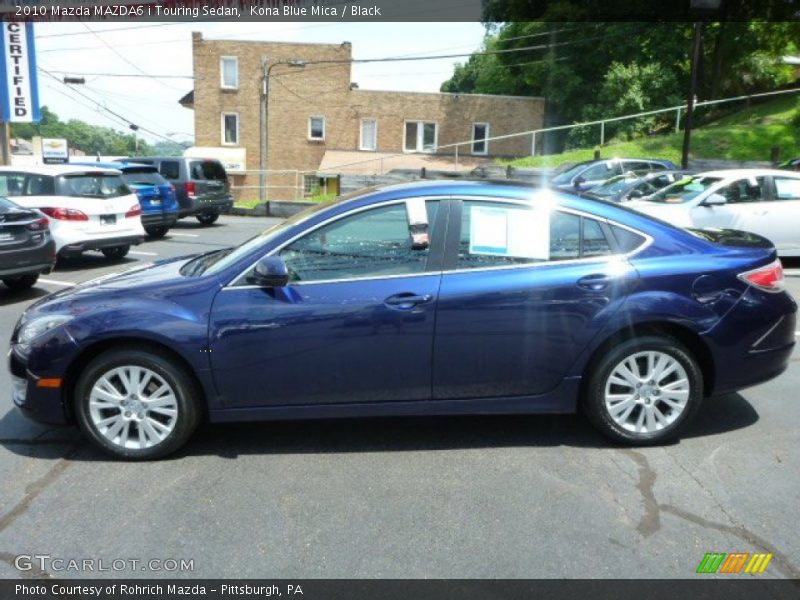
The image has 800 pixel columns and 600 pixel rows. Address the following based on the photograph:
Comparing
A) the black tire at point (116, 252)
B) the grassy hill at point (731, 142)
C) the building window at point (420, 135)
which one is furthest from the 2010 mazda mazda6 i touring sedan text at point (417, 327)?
the building window at point (420, 135)

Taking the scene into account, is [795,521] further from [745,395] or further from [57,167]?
[57,167]

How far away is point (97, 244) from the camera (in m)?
11.1

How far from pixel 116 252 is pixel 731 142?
68.6 ft

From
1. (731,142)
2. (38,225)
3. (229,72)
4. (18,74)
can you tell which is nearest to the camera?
(38,225)

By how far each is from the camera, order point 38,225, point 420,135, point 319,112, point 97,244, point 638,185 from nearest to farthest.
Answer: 1. point 38,225
2. point 97,244
3. point 638,185
4. point 420,135
5. point 319,112

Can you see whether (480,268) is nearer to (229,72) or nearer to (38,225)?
(38,225)

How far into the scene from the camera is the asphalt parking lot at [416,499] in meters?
3.15

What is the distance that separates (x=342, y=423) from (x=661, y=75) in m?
29.2

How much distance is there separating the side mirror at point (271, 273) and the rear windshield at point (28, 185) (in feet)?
27.8

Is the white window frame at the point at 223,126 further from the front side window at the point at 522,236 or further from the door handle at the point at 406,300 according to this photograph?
the door handle at the point at 406,300

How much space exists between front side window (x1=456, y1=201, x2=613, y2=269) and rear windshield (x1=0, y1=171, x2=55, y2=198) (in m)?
9.06

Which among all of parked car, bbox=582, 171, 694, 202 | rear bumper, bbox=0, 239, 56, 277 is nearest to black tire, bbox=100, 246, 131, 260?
rear bumper, bbox=0, 239, 56, 277

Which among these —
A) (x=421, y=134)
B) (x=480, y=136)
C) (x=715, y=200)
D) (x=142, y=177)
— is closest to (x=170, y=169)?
(x=142, y=177)
